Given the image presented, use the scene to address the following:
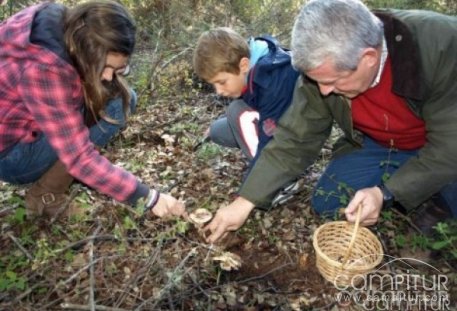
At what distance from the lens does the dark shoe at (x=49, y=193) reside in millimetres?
3061

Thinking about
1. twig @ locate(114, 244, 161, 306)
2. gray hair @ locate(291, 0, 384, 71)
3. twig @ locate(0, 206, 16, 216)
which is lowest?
twig @ locate(0, 206, 16, 216)

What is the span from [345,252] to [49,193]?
1.97 m

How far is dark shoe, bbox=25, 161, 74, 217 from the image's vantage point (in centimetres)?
306

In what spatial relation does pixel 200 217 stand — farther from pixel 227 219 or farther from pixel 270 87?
pixel 270 87

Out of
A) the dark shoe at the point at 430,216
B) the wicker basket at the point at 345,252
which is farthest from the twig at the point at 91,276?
the dark shoe at the point at 430,216

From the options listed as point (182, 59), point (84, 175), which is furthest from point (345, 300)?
point (182, 59)

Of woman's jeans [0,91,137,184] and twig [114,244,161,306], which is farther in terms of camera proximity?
woman's jeans [0,91,137,184]

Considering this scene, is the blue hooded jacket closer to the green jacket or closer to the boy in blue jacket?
the boy in blue jacket

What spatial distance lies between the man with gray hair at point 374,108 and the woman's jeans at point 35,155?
1.06m

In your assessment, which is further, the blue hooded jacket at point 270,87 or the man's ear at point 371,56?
the blue hooded jacket at point 270,87

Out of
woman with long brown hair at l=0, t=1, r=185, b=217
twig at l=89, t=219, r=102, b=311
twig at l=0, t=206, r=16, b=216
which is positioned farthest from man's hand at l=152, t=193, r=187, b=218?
twig at l=0, t=206, r=16, b=216

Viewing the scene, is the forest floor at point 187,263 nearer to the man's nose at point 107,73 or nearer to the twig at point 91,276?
the twig at point 91,276

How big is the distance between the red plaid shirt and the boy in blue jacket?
3.54 ft

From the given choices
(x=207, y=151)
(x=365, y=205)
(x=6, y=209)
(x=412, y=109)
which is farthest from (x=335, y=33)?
(x=6, y=209)
